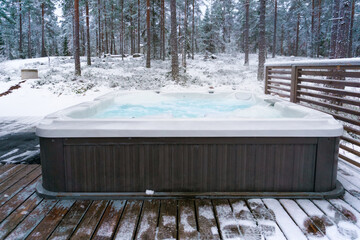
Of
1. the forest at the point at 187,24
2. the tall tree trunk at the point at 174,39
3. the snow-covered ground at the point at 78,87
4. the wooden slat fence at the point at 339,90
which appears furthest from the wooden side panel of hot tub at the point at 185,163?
the forest at the point at 187,24

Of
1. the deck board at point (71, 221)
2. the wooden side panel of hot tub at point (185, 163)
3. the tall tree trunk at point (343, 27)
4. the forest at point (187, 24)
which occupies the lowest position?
the deck board at point (71, 221)

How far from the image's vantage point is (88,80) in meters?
8.45

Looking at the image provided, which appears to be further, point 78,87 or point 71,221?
point 78,87

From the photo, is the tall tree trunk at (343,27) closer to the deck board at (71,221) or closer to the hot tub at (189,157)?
the hot tub at (189,157)

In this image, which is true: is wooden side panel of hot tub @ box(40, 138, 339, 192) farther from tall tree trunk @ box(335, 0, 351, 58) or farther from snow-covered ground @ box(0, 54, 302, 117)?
snow-covered ground @ box(0, 54, 302, 117)

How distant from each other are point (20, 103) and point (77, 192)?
18.1 ft

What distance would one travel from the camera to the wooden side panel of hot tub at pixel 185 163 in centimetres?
178

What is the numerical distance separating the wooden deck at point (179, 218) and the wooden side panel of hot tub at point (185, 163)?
118 millimetres

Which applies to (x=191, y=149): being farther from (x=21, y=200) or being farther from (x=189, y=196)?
(x=21, y=200)

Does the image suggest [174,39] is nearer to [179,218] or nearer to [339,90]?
[339,90]

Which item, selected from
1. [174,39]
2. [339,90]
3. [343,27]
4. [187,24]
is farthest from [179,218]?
[187,24]

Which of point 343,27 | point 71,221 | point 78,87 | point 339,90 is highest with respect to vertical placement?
point 343,27

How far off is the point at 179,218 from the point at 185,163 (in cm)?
38

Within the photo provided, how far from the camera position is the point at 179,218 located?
1.54 metres
